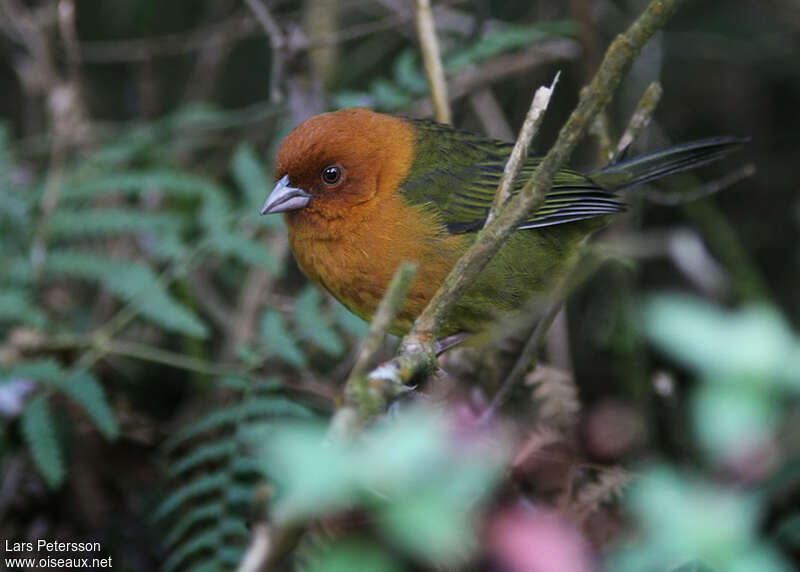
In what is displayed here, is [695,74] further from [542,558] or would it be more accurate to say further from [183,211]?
[542,558]

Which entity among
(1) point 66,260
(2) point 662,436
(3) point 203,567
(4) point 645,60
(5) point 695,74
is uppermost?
Answer: (5) point 695,74

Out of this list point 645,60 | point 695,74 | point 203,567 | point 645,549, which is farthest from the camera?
point 695,74

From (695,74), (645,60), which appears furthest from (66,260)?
(695,74)

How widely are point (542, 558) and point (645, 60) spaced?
413 centimetres

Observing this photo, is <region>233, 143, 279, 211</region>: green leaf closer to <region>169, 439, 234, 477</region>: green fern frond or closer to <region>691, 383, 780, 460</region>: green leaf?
<region>169, 439, 234, 477</region>: green fern frond

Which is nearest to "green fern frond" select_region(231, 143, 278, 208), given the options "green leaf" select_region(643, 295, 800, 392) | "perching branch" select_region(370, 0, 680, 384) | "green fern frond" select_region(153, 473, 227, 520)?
"green fern frond" select_region(153, 473, 227, 520)

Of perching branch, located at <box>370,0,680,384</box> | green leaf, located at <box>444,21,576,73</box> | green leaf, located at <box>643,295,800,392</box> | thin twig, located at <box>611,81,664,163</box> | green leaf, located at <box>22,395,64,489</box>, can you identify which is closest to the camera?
green leaf, located at <box>643,295,800,392</box>

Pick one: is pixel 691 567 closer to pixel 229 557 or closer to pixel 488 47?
pixel 229 557

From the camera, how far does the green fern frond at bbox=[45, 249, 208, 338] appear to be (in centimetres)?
360

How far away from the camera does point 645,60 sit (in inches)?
194

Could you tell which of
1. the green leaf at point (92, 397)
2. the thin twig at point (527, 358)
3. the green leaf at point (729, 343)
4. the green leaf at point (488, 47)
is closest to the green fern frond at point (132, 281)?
the green leaf at point (92, 397)

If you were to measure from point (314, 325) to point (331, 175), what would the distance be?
0.66m

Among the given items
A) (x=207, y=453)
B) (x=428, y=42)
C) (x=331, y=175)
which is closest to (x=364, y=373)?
(x=207, y=453)

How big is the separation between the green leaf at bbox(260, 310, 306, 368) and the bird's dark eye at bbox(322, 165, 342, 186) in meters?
0.64
